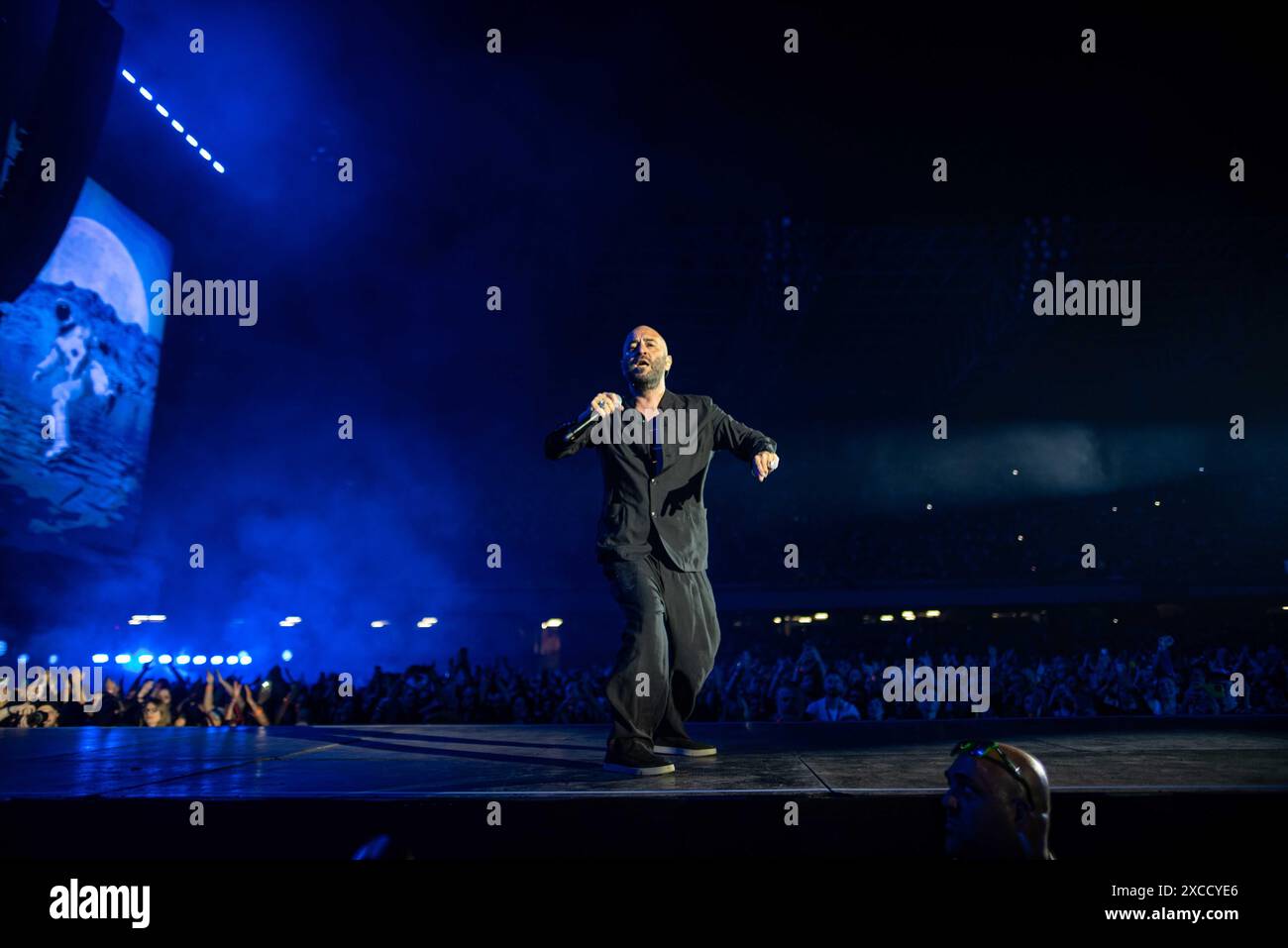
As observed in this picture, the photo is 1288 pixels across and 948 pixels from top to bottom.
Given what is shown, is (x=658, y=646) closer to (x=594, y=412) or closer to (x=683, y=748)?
(x=683, y=748)

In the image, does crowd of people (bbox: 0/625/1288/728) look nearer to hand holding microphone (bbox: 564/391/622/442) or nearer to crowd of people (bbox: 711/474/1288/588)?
hand holding microphone (bbox: 564/391/622/442)

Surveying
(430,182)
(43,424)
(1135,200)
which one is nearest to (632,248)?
(430,182)

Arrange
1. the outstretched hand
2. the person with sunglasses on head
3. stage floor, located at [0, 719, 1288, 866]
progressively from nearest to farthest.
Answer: the person with sunglasses on head < stage floor, located at [0, 719, 1288, 866] < the outstretched hand

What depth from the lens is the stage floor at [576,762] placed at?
8.48 ft

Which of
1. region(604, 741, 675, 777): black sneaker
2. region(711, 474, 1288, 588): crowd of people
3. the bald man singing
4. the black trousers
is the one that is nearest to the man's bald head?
the bald man singing

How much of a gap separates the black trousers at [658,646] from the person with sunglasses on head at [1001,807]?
1732 mm

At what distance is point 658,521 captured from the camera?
12.4 ft

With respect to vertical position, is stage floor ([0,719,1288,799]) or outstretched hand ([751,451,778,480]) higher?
outstretched hand ([751,451,778,480])

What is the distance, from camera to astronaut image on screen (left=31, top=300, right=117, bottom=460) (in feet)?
39.2

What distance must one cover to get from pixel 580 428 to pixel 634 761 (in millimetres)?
1309

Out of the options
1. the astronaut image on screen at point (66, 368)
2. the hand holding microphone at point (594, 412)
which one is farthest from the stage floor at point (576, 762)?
the astronaut image on screen at point (66, 368)

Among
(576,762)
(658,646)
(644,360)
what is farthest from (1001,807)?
(644,360)

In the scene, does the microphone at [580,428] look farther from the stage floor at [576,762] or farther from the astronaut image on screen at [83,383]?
the astronaut image on screen at [83,383]
